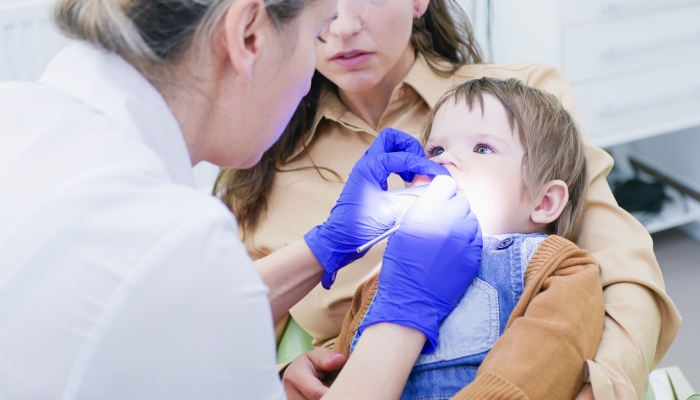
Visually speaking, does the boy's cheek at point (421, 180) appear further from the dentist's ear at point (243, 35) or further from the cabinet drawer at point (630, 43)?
the cabinet drawer at point (630, 43)

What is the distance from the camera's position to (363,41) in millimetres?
1339

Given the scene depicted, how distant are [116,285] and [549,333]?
23.3 inches

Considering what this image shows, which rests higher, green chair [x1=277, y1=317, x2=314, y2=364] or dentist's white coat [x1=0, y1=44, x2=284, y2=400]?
dentist's white coat [x1=0, y1=44, x2=284, y2=400]

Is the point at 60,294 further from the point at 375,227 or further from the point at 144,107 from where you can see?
the point at 375,227

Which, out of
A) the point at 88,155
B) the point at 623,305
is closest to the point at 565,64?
the point at 623,305

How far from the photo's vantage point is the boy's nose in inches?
51.6

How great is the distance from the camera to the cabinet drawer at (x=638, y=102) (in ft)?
7.34

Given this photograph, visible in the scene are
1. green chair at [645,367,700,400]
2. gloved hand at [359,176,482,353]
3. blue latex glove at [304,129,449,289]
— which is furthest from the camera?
green chair at [645,367,700,400]

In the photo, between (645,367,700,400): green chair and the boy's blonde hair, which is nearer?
the boy's blonde hair

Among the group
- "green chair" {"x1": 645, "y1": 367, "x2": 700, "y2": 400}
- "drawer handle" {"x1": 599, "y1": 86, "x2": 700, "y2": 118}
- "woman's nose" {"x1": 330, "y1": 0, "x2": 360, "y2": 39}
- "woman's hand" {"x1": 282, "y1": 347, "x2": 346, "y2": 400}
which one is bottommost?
"green chair" {"x1": 645, "y1": 367, "x2": 700, "y2": 400}

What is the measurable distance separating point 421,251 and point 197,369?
1.57 ft

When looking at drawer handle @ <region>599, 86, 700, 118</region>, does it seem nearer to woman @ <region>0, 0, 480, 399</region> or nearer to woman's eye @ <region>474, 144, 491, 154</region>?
woman's eye @ <region>474, 144, 491, 154</region>

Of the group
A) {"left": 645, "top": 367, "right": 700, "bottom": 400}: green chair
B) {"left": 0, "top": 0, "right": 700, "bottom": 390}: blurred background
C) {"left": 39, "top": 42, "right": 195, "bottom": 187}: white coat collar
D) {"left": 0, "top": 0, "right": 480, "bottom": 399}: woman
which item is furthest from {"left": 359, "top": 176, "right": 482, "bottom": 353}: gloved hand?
{"left": 0, "top": 0, "right": 700, "bottom": 390}: blurred background

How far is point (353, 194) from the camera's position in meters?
1.19
